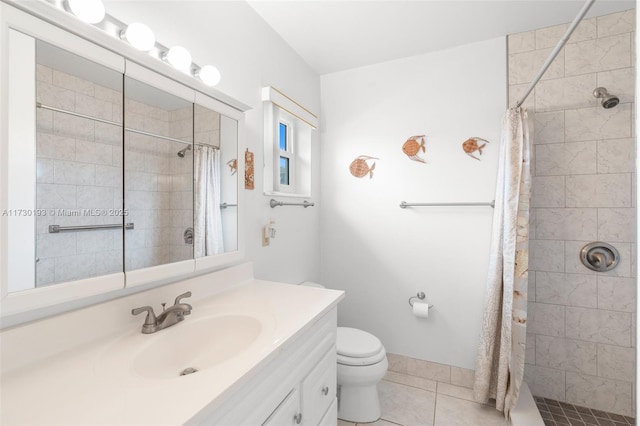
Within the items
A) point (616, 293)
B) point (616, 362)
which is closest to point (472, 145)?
point (616, 293)

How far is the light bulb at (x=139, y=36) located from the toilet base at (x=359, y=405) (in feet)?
6.22

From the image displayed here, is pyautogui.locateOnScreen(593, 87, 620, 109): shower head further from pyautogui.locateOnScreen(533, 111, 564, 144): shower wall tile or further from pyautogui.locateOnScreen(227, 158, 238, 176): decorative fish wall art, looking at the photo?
pyautogui.locateOnScreen(227, 158, 238, 176): decorative fish wall art

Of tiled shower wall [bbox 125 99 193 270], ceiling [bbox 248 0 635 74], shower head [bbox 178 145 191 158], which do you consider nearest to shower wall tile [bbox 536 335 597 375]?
ceiling [bbox 248 0 635 74]

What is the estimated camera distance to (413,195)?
2131 millimetres

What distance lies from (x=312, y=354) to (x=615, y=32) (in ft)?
8.15

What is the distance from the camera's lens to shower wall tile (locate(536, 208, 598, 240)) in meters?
1.76

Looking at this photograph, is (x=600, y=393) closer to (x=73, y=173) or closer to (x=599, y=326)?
(x=599, y=326)

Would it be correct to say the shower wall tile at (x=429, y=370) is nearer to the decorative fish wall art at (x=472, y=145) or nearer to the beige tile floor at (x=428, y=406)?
the beige tile floor at (x=428, y=406)

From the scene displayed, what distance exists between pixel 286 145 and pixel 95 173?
1430 mm

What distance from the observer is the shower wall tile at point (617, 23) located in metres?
1.68

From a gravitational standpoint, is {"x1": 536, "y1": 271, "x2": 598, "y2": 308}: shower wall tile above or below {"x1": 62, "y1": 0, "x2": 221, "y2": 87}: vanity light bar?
below

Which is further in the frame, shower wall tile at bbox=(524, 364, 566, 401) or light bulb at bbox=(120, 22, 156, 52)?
shower wall tile at bbox=(524, 364, 566, 401)

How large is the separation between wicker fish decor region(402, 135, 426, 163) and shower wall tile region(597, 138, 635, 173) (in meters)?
1.01

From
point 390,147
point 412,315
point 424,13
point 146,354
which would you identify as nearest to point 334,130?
point 390,147
